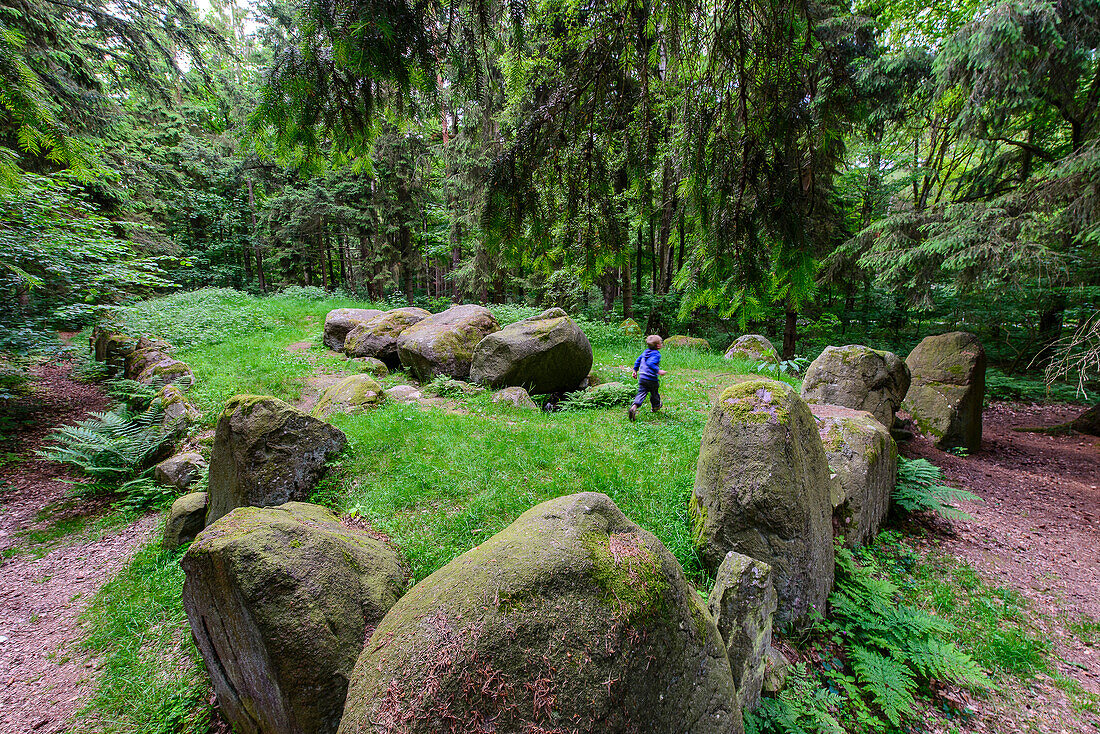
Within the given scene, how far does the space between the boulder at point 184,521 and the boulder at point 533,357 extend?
4.34 metres

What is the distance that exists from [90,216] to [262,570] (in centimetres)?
1005

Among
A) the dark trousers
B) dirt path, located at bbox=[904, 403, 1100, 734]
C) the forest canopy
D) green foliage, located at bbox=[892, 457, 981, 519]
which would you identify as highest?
the forest canopy

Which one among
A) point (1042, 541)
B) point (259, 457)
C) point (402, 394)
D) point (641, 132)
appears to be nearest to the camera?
point (641, 132)

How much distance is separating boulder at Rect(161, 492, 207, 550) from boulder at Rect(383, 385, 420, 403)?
2887mm

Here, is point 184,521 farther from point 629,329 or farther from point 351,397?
point 629,329

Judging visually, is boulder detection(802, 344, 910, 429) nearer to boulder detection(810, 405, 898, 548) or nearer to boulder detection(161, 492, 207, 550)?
boulder detection(810, 405, 898, 548)

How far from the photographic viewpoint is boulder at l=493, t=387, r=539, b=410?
6.83m

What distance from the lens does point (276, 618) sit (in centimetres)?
206

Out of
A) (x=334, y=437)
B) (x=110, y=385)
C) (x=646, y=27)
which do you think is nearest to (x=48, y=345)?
(x=110, y=385)

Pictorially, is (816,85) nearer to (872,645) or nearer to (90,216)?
(872,645)

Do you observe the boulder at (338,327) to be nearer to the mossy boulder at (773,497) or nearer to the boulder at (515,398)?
the boulder at (515,398)

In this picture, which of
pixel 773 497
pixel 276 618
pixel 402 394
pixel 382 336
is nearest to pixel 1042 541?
pixel 773 497

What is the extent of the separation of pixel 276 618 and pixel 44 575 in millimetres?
4075

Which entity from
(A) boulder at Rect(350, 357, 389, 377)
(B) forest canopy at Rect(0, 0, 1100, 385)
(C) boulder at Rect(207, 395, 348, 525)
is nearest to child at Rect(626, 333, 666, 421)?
(B) forest canopy at Rect(0, 0, 1100, 385)
